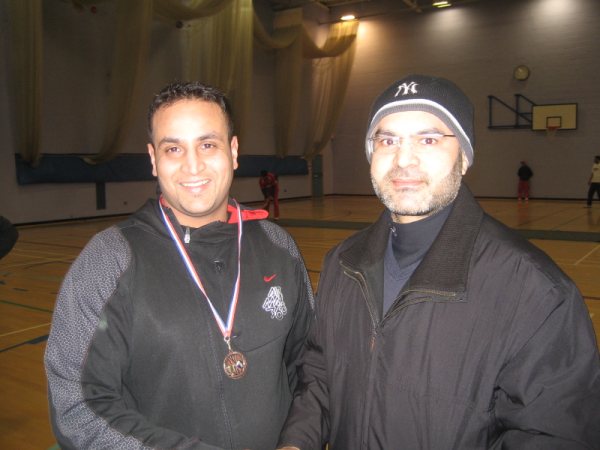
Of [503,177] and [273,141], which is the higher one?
[273,141]

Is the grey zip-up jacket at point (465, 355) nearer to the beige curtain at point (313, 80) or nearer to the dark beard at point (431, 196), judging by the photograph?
the dark beard at point (431, 196)

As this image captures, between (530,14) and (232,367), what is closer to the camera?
(232,367)

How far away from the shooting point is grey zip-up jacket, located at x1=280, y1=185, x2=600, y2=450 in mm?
1106

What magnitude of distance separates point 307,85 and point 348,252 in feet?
60.6

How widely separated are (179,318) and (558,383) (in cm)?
97

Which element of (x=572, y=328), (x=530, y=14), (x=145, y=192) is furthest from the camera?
(x=530, y=14)

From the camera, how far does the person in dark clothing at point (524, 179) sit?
54.6ft

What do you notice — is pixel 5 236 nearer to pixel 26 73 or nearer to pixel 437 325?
pixel 437 325

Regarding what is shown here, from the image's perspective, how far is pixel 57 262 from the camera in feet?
24.4

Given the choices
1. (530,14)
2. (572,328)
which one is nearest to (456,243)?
(572,328)

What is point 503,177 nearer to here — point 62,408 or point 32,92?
point 32,92

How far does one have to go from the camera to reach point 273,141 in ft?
59.2

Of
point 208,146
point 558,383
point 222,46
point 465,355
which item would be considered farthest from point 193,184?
point 222,46

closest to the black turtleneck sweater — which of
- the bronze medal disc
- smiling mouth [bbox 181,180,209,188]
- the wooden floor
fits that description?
the bronze medal disc
